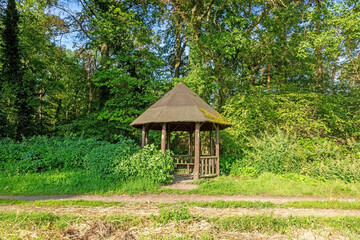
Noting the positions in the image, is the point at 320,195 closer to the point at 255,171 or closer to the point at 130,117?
the point at 255,171

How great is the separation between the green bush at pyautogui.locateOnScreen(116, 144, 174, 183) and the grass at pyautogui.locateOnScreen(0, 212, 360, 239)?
431 cm

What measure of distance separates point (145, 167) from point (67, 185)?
2790mm

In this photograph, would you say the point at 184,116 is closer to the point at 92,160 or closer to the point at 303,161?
the point at 92,160

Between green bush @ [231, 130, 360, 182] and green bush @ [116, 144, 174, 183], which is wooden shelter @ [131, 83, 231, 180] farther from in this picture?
green bush @ [231, 130, 360, 182]

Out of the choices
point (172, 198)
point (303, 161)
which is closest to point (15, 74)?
point (172, 198)

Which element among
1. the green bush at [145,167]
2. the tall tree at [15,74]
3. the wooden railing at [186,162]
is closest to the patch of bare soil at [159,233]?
the green bush at [145,167]

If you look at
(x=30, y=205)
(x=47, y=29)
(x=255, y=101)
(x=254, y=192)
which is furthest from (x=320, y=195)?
(x=47, y=29)

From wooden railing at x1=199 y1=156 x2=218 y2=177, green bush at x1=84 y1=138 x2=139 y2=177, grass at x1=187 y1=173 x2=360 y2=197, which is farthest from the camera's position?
wooden railing at x1=199 y1=156 x2=218 y2=177

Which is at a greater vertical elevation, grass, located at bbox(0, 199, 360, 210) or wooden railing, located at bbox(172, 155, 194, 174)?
wooden railing, located at bbox(172, 155, 194, 174)

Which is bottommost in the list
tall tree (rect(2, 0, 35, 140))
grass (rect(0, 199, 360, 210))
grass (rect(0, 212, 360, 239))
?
grass (rect(0, 199, 360, 210))

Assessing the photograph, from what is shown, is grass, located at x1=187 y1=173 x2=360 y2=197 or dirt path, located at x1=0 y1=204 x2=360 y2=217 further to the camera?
grass, located at x1=187 y1=173 x2=360 y2=197

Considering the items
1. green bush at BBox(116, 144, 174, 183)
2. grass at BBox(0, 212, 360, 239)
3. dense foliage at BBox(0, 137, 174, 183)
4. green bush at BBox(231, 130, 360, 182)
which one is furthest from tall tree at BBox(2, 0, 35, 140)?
green bush at BBox(231, 130, 360, 182)

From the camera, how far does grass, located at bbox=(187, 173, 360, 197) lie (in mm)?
8156

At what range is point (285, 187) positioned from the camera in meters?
8.70
